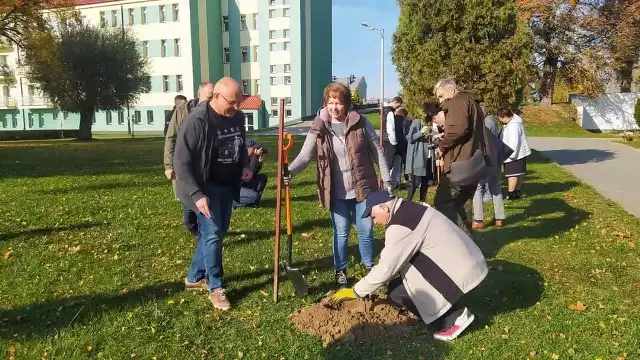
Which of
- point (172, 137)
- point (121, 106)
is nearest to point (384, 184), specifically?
point (172, 137)

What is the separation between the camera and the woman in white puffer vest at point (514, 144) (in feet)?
29.6

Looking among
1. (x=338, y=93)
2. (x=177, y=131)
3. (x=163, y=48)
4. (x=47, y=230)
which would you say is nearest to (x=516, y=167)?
(x=338, y=93)

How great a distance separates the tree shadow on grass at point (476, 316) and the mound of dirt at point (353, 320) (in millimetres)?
29

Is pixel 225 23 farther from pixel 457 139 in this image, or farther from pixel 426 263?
pixel 426 263

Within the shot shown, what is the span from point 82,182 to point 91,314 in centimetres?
837

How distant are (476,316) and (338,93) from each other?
7.39ft

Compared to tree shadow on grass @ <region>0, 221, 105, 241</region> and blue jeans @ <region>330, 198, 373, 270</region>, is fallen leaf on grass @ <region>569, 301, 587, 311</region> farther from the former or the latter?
tree shadow on grass @ <region>0, 221, 105, 241</region>

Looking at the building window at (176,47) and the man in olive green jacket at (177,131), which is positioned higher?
the building window at (176,47)

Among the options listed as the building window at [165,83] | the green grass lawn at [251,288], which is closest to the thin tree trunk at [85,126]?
the building window at [165,83]

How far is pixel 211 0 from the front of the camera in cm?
5069

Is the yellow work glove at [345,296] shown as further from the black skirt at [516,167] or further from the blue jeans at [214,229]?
the black skirt at [516,167]

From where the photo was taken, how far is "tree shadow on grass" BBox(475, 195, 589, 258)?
6.66 metres

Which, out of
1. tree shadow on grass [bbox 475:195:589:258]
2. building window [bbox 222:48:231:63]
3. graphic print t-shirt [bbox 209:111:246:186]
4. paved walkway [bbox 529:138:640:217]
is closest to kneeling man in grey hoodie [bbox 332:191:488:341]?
graphic print t-shirt [bbox 209:111:246:186]

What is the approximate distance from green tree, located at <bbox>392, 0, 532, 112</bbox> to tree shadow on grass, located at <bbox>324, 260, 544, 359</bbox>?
768 cm
